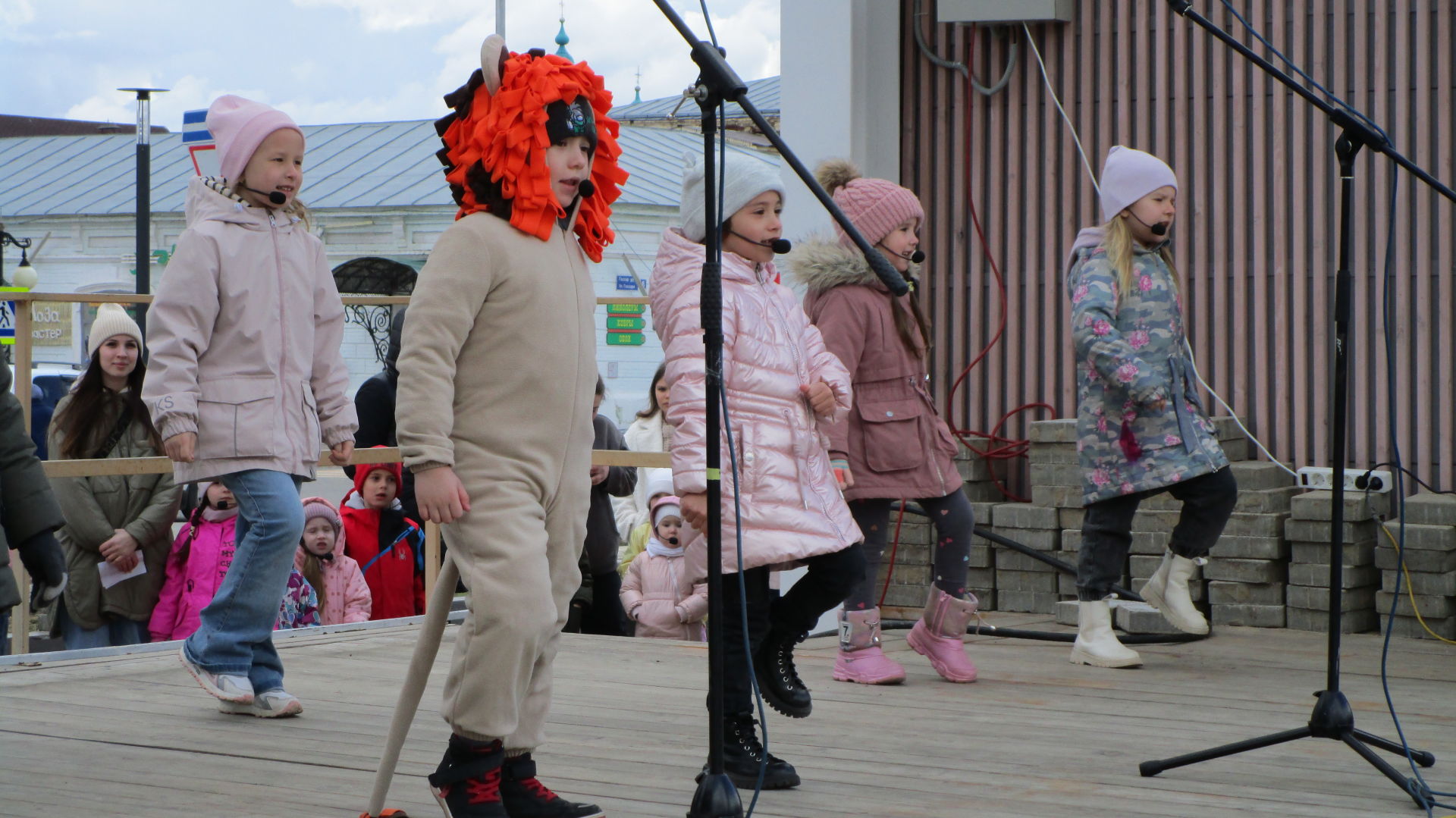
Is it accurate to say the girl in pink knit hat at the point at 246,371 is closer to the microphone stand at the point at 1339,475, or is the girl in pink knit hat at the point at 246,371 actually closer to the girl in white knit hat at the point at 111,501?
the girl in white knit hat at the point at 111,501

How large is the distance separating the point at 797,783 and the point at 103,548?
11.9 ft

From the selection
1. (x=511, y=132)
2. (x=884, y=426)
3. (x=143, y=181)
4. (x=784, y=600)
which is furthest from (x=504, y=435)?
(x=143, y=181)

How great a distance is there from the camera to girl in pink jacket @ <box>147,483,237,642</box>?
612cm

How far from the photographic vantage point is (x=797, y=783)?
3.54m

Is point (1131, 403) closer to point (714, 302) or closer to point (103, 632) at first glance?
point (714, 302)

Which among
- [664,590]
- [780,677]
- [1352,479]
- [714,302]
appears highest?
[714,302]

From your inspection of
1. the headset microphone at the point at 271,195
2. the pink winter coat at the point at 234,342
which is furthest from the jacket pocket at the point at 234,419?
the headset microphone at the point at 271,195

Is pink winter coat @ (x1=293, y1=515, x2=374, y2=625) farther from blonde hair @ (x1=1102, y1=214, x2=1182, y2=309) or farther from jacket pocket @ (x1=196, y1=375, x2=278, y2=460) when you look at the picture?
blonde hair @ (x1=1102, y1=214, x2=1182, y2=309)

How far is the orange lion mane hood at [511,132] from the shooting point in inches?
122

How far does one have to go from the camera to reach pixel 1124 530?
5.23m

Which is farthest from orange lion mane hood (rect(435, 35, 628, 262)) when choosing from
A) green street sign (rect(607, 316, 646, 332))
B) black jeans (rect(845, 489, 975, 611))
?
green street sign (rect(607, 316, 646, 332))

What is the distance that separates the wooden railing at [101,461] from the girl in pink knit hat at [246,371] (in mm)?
653

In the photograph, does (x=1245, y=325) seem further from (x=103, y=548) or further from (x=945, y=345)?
(x=103, y=548)

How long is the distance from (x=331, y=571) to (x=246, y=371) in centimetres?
235
